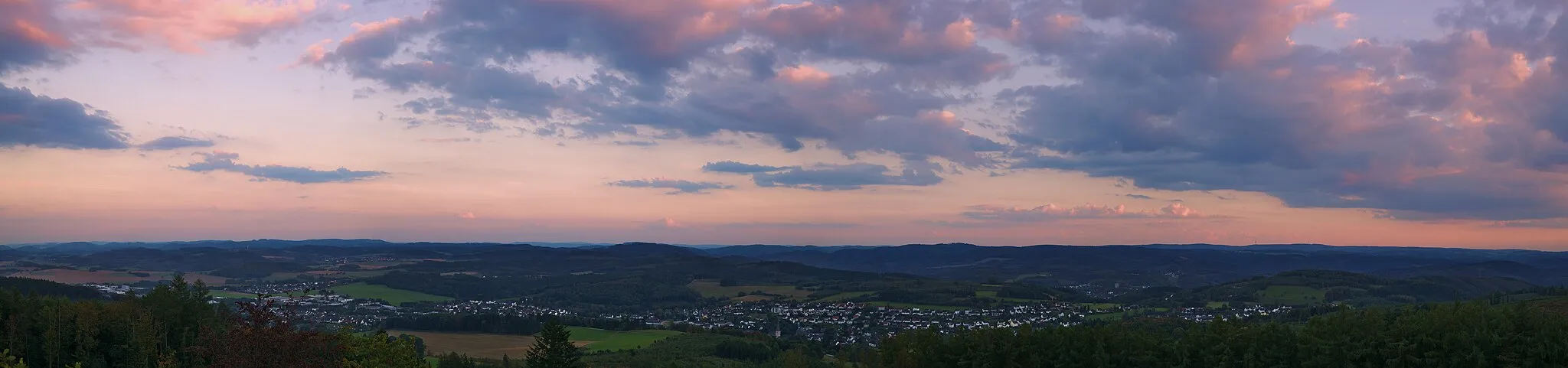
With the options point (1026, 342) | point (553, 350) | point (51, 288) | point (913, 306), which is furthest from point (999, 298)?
point (51, 288)

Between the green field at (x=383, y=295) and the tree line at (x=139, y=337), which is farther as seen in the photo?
the green field at (x=383, y=295)

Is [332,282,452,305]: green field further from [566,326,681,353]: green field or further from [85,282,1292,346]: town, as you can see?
[566,326,681,353]: green field

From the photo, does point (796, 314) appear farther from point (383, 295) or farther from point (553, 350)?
point (553, 350)

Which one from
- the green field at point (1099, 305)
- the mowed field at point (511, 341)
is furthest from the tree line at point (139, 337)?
the green field at point (1099, 305)

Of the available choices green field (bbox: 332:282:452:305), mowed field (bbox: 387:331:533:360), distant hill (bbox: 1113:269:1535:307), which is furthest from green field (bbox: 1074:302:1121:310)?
green field (bbox: 332:282:452:305)

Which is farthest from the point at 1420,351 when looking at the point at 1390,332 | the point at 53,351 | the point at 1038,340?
the point at 53,351

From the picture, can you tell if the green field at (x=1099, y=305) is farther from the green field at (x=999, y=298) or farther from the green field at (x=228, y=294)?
the green field at (x=228, y=294)
